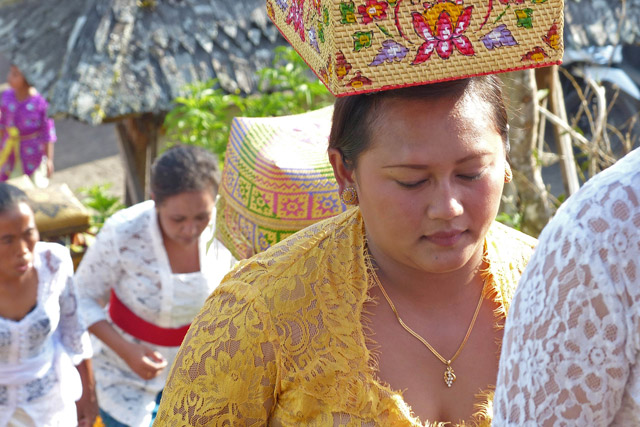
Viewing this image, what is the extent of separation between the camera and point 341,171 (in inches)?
78.5

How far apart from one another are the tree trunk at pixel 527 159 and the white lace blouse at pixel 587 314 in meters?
2.67

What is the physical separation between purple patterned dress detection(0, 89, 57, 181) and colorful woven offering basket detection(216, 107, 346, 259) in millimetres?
5255

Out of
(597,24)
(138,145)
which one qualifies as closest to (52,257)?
(138,145)

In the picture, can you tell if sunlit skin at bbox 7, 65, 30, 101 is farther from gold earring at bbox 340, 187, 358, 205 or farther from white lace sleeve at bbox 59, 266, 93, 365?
gold earring at bbox 340, 187, 358, 205

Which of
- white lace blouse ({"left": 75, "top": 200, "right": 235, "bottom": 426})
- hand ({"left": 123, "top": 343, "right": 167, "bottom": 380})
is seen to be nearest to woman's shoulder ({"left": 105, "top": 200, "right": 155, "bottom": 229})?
white lace blouse ({"left": 75, "top": 200, "right": 235, "bottom": 426})

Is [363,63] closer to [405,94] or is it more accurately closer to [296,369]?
[405,94]

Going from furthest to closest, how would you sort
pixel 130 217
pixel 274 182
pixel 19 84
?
pixel 19 84 → pixel 130 217 → pixel 274 182

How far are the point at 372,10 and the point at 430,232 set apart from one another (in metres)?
0.46

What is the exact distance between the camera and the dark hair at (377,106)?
1783 mm

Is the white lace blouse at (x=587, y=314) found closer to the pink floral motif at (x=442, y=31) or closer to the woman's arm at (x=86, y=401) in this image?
the pink floral motif at (x=442, y=31)

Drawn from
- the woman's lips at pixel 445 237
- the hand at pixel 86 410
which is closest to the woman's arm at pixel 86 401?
the hand at pixel 86 410

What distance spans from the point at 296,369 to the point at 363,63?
0.67 m

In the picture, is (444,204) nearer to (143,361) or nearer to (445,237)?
(445,237)

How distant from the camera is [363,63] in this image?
5.47 ft
